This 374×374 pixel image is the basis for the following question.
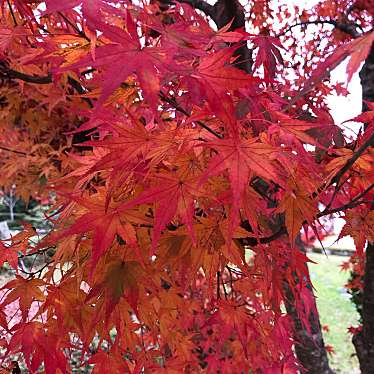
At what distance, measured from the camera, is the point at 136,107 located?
3.93ft

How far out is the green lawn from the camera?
5.43 m

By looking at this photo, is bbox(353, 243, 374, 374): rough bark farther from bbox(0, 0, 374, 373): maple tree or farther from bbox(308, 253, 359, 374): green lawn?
bbox(308, 253, 359, 374): green lawn

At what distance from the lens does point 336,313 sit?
7172 mm

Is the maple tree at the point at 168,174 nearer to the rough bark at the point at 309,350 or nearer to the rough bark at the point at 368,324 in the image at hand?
the rough bark at the point at 368,324

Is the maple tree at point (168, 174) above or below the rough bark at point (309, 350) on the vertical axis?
above

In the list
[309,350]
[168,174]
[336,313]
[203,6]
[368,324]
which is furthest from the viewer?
[336,313]

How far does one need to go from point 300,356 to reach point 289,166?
226 cm

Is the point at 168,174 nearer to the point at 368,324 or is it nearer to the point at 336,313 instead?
the point at 368,324

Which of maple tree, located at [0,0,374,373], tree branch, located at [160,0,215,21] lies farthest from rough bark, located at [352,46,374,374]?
tree branch, located at [160,0,215,21]

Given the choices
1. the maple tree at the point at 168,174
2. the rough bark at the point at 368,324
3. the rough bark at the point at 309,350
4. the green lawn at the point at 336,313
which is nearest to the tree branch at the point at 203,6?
the maple tree at the point at 168,174

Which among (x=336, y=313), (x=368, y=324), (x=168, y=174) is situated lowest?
(x=336, y=313)

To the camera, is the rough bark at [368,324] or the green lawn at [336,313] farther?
the green lawn at [336,313]

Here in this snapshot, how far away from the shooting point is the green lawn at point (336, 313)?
5426 mm

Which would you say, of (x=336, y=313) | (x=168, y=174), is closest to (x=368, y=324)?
(x=168, y=174)
